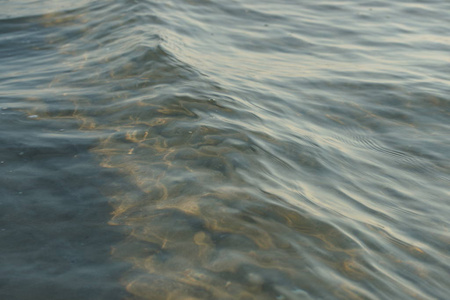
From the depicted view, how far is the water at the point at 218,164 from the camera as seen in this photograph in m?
2.89

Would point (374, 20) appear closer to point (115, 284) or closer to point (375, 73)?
point (375, 73)

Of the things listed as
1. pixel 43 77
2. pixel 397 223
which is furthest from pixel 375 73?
pixel 43 77

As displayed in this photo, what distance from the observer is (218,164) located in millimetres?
3992

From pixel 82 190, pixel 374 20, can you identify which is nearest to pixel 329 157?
pixel 82 190

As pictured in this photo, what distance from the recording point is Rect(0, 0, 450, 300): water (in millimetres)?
2887

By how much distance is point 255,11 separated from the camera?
9656 millimetres

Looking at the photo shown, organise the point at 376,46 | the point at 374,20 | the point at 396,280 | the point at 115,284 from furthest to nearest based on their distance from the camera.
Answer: the point at 374,20
the point at 376,46
the point at 396,280
the point at 115,284

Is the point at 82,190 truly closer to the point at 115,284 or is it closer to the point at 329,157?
the point at 115,284

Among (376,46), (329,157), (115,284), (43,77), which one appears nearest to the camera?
(115,284)

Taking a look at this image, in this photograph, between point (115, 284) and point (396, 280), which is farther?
point (396, 280)

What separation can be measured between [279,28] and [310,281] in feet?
21.3

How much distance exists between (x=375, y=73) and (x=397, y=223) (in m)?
3.56

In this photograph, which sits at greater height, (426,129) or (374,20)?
(374,20)

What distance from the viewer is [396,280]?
118 inches
